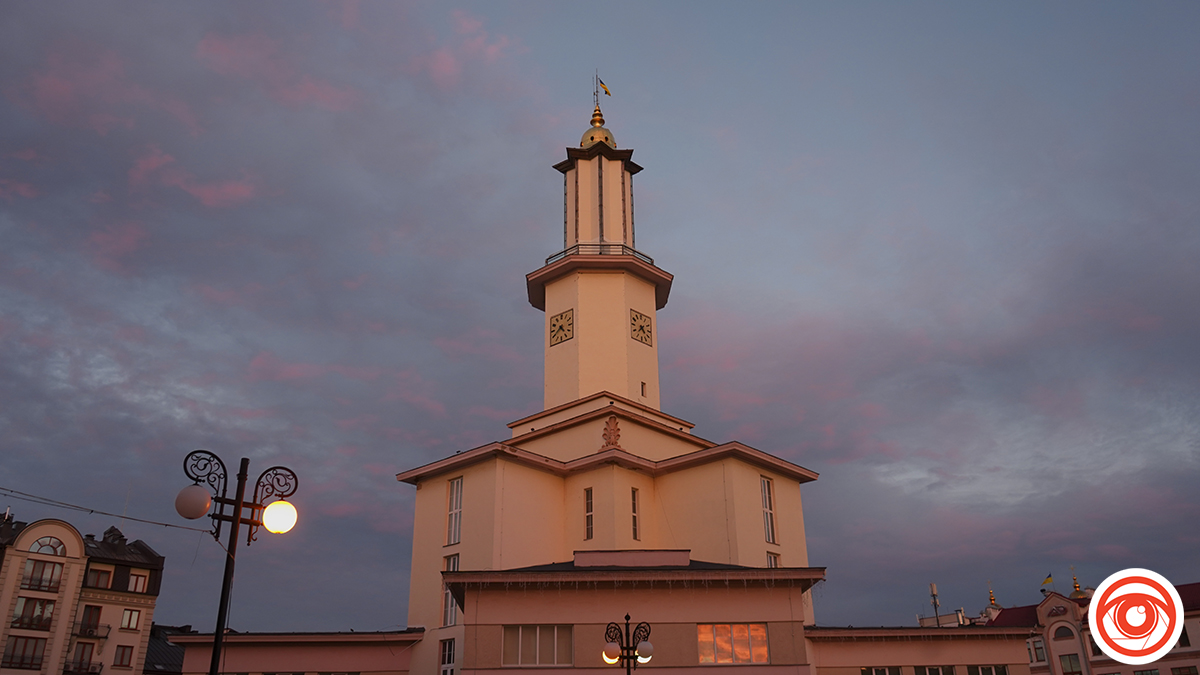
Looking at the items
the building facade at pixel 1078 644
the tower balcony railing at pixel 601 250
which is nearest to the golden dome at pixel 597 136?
the tower balcony railing at pixel 601 250

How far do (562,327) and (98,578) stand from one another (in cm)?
3894

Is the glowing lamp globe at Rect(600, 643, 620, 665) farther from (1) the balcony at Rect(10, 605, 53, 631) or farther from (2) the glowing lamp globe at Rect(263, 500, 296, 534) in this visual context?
(1) the balcony at Rect(10, 605, 53, 631)

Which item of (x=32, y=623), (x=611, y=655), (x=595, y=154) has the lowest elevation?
(x=611, y=655)

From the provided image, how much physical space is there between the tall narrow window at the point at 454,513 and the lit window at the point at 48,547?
3430 centimetres

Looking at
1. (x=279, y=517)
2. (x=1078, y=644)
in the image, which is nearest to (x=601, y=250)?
(x=279, y=517)

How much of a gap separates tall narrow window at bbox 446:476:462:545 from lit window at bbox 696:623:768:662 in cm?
1459

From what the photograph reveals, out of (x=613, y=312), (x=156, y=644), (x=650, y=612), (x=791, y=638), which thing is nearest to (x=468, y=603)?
(x=650, y=612)

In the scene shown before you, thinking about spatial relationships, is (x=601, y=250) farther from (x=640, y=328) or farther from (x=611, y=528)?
(x=611, y=528)

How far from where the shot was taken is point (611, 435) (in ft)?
131

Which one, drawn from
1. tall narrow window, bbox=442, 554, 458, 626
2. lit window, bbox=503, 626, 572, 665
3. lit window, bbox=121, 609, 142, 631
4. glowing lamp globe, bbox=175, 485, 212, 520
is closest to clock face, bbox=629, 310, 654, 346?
tall narrow window, bbox=442, 554, 458, 626

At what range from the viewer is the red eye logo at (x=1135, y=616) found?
712 centimetres

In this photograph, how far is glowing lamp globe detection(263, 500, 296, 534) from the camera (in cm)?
1283

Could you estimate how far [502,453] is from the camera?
37.6 metres

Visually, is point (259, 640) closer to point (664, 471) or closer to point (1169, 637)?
point (664, 471)
